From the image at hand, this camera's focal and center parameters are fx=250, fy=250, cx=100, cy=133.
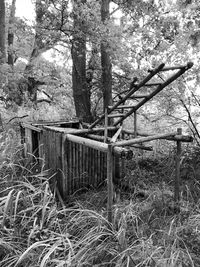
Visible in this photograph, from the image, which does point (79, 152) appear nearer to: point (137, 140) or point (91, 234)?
point (137, 140)

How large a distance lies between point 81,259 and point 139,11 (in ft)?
21.3

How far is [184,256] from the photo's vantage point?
249 centimetres

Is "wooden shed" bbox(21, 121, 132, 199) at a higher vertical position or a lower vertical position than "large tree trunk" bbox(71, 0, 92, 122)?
lower

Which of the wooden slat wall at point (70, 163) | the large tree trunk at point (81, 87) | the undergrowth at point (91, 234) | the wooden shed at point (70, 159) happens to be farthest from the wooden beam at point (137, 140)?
the large tree trunk at point (81, 87)

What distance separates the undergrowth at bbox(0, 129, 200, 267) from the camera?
229cm

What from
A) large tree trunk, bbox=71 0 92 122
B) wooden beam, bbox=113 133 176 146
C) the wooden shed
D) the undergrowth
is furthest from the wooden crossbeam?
large tree trunk, bbox=71 0 92 122

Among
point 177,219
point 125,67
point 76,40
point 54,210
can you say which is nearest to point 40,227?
point 54,210

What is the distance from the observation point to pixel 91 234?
267cm

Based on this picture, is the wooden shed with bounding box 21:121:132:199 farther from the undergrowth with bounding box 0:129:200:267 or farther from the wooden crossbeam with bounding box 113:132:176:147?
the wooden crossbeam with bounding box 113:132:176:147

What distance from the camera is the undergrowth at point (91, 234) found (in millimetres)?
2291

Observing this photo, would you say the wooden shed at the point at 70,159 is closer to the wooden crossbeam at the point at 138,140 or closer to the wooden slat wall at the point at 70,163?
the wooden slat wall at the point at 70,163

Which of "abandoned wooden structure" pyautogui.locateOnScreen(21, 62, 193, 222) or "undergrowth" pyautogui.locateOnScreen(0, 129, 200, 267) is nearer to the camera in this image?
"undergrowth" pyautogui.locateOnScreen(0, 129, 200, 267)

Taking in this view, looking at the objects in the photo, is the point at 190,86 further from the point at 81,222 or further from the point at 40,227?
the point at 40,227

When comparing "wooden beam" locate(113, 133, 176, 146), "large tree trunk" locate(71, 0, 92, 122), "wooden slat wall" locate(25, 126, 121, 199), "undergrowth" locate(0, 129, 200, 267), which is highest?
"large tree trunk" locate(71, 0, 92, 122)
